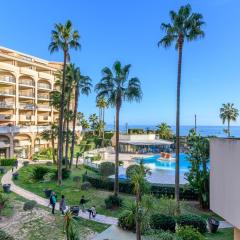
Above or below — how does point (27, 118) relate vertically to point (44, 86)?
below

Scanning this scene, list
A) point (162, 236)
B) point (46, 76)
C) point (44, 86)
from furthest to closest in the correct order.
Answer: point (46, 76), point (44, 86), point (162, 236)

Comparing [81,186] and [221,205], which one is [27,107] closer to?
[81,186]

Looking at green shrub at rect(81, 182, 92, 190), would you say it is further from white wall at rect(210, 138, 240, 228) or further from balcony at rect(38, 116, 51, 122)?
balcony at rect(38, 116, 51, 122)

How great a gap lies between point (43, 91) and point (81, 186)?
46.8m

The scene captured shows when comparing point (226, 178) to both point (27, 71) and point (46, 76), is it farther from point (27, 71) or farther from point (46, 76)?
point (46, 76)

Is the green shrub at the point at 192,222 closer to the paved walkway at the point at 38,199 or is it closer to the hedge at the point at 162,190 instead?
the paved walkway at the point at 38,199

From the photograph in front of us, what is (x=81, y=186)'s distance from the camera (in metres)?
29.6

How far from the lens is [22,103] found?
2584 inches

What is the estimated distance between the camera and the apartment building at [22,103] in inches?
2233

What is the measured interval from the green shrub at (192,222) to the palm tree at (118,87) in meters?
7.76

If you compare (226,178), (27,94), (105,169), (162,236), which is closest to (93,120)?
(27,94)

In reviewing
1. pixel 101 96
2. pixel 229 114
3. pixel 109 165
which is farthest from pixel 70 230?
pixel 229 114

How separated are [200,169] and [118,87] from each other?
9.94 meters

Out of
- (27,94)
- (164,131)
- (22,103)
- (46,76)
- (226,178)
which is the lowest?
(164,131)
